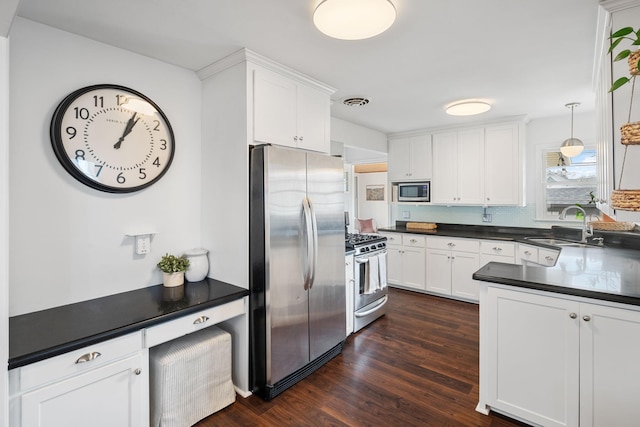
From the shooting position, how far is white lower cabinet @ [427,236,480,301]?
4.16 metres

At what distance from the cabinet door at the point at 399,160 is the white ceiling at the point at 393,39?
191 cm

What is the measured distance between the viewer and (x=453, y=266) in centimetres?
430

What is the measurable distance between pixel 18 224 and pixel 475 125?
4907 millimetres

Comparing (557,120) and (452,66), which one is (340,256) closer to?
(452,66)

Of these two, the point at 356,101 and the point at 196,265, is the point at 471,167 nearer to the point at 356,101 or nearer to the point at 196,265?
the point at 356,101

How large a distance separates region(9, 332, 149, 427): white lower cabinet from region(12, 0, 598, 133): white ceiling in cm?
184

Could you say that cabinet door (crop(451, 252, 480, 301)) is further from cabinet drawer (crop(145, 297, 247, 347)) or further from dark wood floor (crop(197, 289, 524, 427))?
cabinet drawer (crop(145, 297, 247, 347))

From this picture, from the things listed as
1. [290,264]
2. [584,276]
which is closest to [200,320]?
[290,264]

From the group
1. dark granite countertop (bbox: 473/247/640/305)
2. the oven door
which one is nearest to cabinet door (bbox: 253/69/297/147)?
the oven door

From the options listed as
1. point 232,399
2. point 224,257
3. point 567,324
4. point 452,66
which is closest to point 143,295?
point 224,257

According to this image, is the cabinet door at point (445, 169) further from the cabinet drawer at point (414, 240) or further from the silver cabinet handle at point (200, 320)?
the silver cabinet handle at point (200, 320)

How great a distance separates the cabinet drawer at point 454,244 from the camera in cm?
415

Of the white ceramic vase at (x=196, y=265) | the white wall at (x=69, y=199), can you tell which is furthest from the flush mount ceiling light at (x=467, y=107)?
the white ceramic vase at (x=196, y=265)

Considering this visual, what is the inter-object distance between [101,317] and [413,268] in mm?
3918
